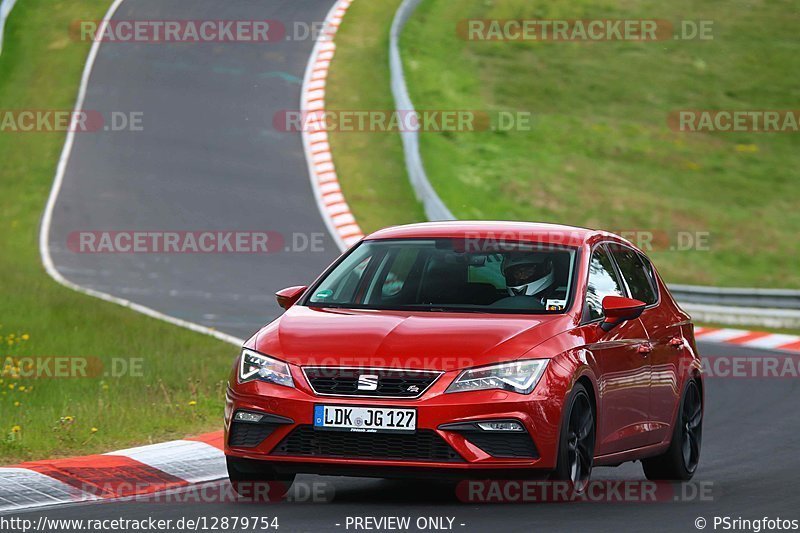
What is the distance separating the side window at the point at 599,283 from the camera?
9234mm

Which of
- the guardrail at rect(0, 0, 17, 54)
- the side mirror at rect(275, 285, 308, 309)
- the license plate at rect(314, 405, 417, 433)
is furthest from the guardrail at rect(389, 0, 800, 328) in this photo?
the guardrail at rect(0, 0, 17, 54)

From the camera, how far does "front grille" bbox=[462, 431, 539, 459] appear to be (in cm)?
811

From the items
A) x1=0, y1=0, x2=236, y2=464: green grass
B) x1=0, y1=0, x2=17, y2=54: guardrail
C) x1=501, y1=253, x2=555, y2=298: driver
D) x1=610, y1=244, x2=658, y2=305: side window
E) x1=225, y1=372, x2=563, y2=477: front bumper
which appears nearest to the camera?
x1=225, y1=372, x2=563, y2=477: front bumper

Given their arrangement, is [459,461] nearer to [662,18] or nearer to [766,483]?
[766,483]

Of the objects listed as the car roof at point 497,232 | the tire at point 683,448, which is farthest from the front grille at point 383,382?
the tire at point 683,448

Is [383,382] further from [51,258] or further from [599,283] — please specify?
[51,258]

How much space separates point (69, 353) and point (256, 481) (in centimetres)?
805

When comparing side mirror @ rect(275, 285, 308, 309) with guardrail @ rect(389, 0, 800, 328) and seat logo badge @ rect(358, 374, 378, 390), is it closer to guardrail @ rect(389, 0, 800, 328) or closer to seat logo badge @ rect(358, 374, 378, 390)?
seat logo badge @ rect(358, 374, 378, 390)

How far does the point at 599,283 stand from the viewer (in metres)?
9.54

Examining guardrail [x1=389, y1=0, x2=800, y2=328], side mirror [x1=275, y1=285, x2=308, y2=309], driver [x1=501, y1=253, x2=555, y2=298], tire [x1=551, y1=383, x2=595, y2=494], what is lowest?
guardrail [x1=389, y1=0, x2=800, y2=328]

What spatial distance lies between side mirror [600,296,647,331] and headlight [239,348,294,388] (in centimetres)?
195

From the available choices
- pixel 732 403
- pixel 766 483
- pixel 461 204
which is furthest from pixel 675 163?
pixel 766 483

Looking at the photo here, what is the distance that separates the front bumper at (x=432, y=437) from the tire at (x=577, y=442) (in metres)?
0.10

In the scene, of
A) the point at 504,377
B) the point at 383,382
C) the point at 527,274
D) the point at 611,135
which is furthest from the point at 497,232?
the point at 611,135
